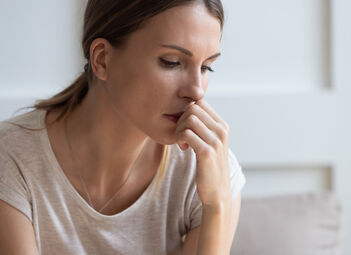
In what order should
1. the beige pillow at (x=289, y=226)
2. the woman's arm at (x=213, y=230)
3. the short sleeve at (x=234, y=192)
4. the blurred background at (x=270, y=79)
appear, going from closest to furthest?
1. the woman's arm at (x=213, y=230)
2. the short sleeve at (x=234, y=192)
3. the beige pillow at (x=289, y=226)
4. the blurred background at (x=270, y=79)

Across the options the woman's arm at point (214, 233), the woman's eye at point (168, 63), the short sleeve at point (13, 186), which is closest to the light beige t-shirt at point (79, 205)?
the short sleeve at point (13, 186)

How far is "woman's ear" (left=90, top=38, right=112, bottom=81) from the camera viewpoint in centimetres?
114

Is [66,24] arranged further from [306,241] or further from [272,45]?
[306,241]

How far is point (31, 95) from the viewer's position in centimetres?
165

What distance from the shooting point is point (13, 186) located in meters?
1.21

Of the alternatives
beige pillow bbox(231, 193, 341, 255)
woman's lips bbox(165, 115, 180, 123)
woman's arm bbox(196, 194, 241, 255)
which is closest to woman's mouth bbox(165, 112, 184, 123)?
woman's lips bbox(165, 115, 180, 123)

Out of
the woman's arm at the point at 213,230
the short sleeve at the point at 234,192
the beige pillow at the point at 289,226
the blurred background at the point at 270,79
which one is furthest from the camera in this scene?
the blurred background at the point at 270,79

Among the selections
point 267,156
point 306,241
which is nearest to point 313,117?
point 267,156

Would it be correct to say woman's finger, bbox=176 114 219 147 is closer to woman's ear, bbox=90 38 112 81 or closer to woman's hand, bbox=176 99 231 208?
woman's hand, bbox=176 99 231 208

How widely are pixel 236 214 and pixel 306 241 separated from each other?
1.04 feet

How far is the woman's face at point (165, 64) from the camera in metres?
1.07

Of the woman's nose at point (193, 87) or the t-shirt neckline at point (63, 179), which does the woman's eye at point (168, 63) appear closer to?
the woman's nose at point (193, 87)

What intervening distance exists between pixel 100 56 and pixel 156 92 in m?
0.16

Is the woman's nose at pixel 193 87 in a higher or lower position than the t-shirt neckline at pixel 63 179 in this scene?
higher
